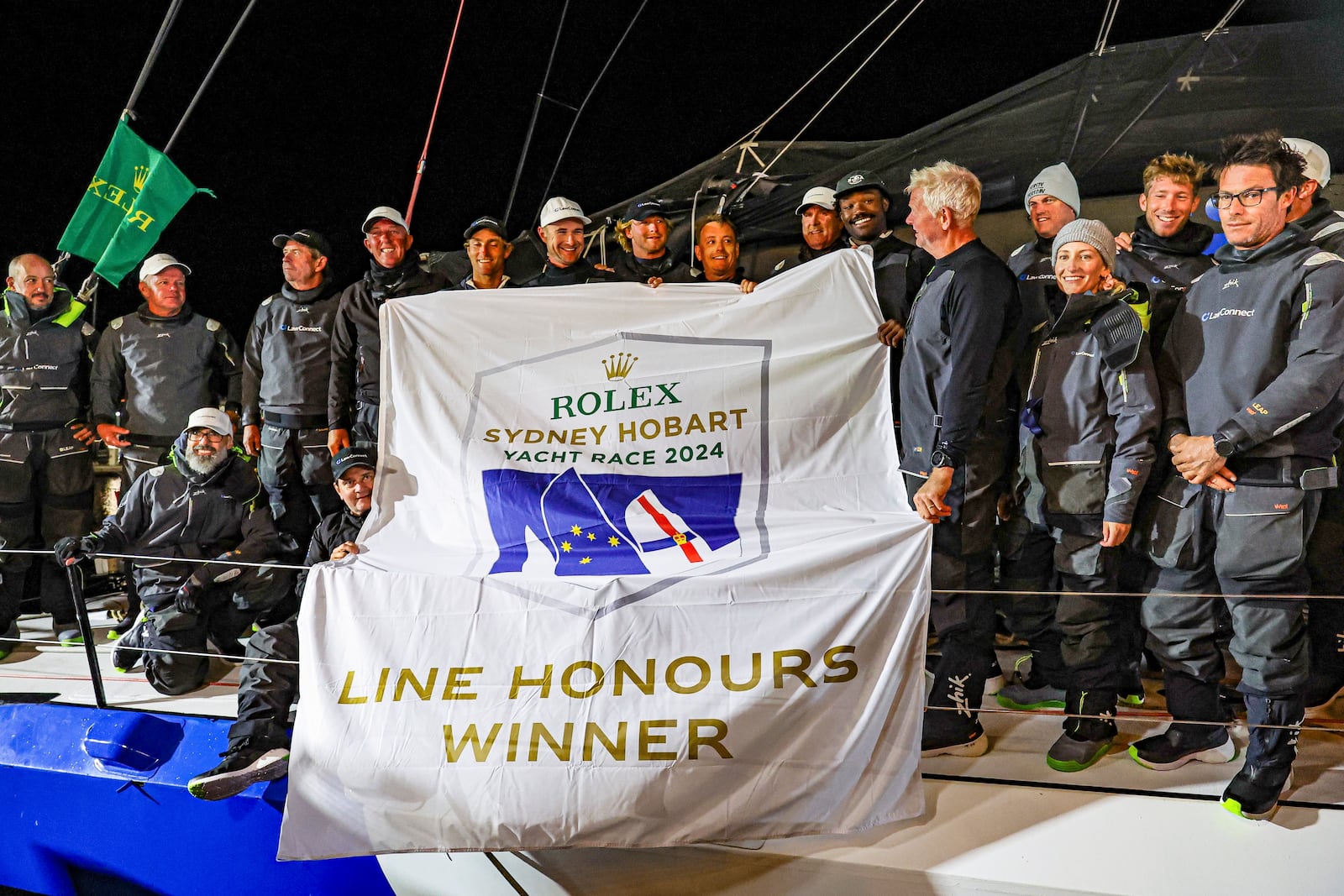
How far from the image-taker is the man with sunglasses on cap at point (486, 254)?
430 cm

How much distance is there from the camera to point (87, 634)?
3514 millimetres

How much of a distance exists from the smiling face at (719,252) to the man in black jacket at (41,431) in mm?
3659

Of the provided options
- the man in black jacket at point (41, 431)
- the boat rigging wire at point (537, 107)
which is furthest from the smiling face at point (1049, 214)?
the man in black jacket at point (41, 431)

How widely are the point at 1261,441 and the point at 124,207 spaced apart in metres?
5.79

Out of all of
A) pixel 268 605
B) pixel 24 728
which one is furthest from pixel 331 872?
pixel 24 728

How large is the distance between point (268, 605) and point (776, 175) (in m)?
3.33

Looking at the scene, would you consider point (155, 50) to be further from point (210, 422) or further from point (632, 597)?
point (632, 597)

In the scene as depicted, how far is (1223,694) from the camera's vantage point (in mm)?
3379

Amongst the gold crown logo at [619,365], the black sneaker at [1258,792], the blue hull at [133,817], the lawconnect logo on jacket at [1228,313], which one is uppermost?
the lawconnect logo on jacket at [1228,313]

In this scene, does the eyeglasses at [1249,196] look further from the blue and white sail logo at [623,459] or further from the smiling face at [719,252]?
the smiling face at [719,252]

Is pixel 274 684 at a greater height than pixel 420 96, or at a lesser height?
lesser

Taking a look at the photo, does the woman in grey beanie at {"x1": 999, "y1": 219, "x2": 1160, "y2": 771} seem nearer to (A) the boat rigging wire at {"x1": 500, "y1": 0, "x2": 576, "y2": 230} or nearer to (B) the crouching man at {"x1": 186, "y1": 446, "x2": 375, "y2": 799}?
(B) the crouching man at {"x1": 186, "y1": 446, "x2": 375, "y2": 799}

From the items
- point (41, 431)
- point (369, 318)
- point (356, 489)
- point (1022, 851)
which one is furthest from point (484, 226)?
point (1022, 851)

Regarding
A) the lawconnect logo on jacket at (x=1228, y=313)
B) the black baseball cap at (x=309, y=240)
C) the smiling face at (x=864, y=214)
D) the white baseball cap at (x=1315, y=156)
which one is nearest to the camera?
the lawconnect logo on jacket at (x=1228, y=313)
